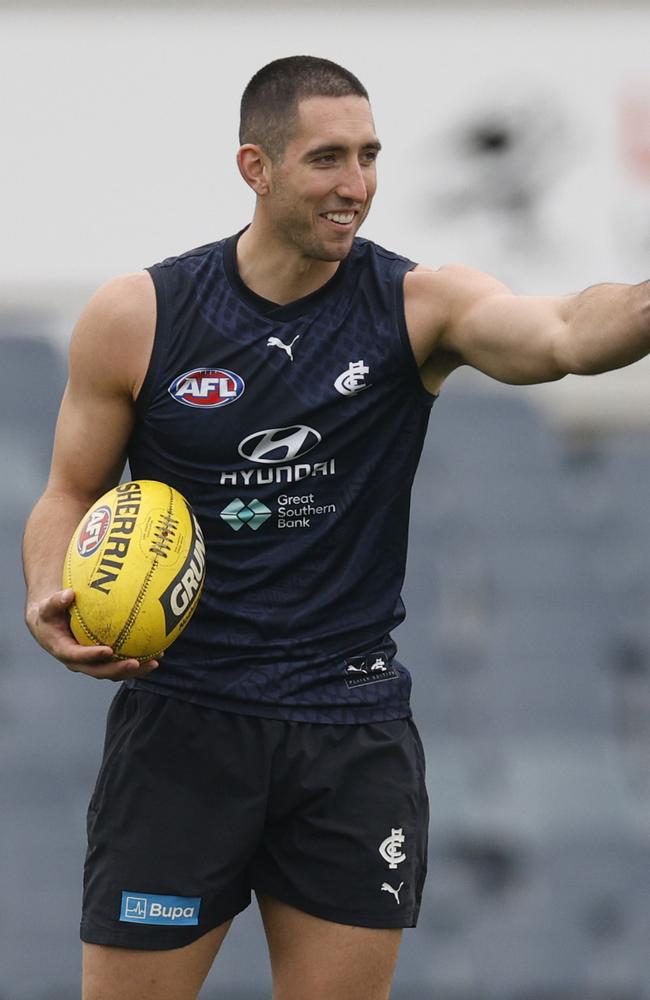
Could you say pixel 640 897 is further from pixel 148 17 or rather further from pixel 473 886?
pixel 148 17

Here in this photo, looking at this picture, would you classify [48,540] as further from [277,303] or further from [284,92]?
[284,92]

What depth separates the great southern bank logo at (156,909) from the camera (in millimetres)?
3311

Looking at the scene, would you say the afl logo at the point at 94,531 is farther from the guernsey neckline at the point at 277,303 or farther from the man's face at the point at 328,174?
the man's face at the point at 328,174

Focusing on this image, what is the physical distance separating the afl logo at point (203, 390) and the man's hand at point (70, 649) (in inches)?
19.9

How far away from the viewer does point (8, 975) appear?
683cm

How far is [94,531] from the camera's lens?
3195mm

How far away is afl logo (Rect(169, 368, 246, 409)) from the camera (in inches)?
133

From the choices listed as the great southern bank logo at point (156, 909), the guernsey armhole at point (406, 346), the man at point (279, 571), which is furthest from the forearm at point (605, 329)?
the great southern bank logo at point (156, 909)

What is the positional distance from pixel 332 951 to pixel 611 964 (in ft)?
12.5

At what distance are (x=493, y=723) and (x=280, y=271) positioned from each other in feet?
12.8

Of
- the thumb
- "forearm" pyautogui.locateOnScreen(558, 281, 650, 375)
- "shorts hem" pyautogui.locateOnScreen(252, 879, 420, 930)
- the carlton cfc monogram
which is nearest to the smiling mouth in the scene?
"forearm" pyautogui.locateOnScreen(558, 281, 650, 375)

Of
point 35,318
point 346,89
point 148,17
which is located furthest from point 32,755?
point 346,89

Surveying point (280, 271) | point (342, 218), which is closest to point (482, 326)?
point (342, 218)

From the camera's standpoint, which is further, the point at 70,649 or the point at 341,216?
the point at 341,216
